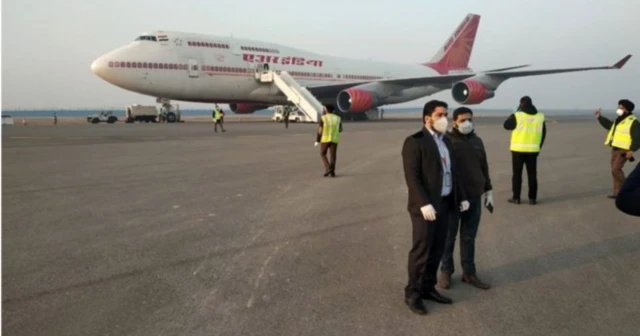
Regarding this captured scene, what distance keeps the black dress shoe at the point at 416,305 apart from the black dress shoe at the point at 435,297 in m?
0.18

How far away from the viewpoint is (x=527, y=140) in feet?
24.0

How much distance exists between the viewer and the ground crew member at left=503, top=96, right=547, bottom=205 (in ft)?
24.0

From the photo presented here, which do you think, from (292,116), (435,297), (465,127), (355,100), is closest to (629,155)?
(465,127)

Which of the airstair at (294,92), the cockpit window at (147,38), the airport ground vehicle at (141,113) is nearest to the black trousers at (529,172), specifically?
the airstair at (294,92)

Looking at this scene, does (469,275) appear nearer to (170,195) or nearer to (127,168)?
(170,195)

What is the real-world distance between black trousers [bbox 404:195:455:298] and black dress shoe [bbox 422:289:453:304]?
0.13ft

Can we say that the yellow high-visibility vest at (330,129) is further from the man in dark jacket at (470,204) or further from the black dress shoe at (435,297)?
the black dress shoe at (435,297)

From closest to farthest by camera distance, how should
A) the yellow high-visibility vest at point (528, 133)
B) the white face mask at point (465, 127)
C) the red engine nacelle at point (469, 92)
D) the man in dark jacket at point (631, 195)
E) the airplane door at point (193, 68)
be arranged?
the man in dark jacket at point (631, 195) < the white face mask at point (465, 127) < the yellow high-visibility vest at point (528, 133) < the airplane door at point (193, 68) < the red engine nacelle at point (469, 92)

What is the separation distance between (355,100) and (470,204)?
26.8m

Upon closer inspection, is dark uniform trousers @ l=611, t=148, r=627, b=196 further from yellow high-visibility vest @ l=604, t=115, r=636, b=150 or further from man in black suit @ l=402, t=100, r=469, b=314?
man in black suit @ l=402, t=100, r=469, b=314

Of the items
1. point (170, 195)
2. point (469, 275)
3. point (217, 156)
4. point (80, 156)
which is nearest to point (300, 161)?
point (217, 156)

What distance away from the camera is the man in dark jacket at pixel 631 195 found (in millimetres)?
2322

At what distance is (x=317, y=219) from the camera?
250 inches

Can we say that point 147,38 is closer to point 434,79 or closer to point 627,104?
point 434,79
